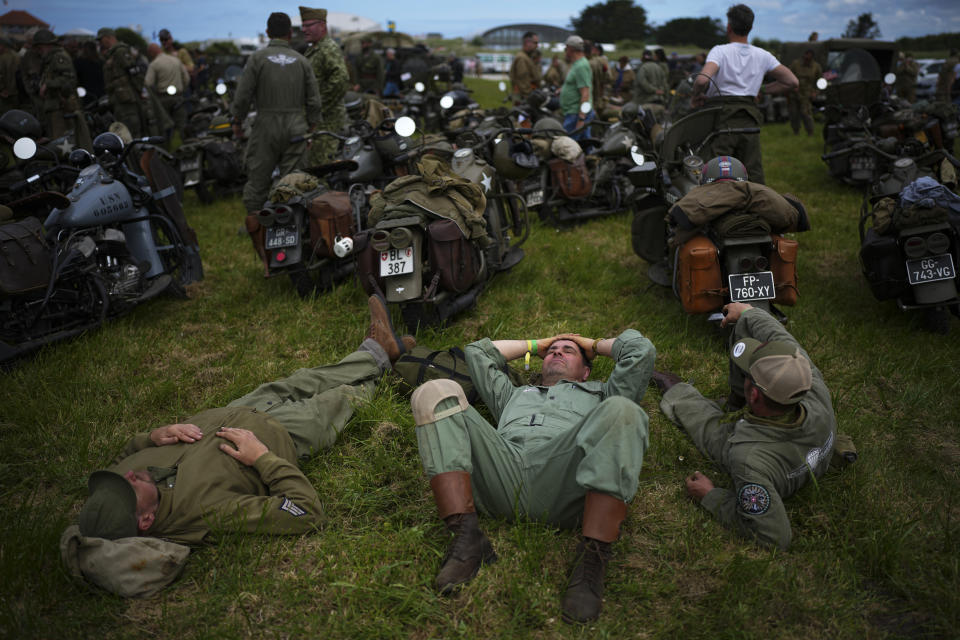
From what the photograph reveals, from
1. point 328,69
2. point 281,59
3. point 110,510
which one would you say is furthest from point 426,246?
point 328,69

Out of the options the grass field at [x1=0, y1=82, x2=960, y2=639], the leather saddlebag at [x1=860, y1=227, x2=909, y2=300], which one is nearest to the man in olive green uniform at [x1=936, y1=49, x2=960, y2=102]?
the grass field at [x1=0, y1=82, x2=960, y2=639]

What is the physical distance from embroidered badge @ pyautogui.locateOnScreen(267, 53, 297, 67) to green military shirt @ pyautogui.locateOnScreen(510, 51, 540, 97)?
7814 mm

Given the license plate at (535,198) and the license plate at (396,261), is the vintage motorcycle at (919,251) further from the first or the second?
the license plate at (535,198)

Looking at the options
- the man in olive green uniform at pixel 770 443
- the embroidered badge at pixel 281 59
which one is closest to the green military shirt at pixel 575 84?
the embroidered badge at pixel 281 59

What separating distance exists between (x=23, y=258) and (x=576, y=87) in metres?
8.41

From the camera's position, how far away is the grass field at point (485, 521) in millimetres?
2420

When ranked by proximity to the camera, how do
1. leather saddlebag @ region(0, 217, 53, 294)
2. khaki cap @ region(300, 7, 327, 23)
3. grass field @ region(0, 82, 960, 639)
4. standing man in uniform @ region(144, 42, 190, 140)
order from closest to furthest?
grass field @ region(0, 82, 960, 639), leather saddlebag @ region(0, 217, 53, 294), khaki cap @ region(300, 7, 327, 23), standing man in uniform @ region(144, 42, 190, 140)

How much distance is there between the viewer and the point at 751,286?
168 inches

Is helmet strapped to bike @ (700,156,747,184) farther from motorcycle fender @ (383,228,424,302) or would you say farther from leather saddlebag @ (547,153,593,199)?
leather saddlebag @ (547,153,593,199)

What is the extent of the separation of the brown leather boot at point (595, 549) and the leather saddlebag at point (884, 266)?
3.45 m

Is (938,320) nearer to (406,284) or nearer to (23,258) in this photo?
(406,284)

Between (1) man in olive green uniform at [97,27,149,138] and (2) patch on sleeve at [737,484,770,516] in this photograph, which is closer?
(2) patch on sleeve at [737,484,770,516]

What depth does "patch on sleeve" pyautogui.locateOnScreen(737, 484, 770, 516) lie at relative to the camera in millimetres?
2709

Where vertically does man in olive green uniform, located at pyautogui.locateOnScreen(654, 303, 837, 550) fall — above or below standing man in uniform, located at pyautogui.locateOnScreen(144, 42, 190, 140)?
below
